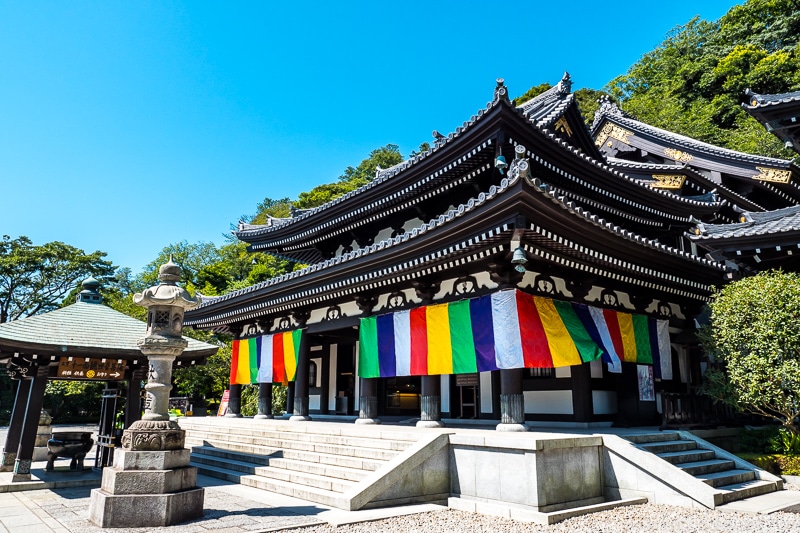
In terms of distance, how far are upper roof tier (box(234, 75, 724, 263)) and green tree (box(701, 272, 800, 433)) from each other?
4327 mm

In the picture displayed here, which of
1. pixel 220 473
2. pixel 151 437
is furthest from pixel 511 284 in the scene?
pixel 220 473

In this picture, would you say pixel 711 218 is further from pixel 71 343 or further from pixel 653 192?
pixel 71 343

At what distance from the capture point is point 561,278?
11406 millimetres

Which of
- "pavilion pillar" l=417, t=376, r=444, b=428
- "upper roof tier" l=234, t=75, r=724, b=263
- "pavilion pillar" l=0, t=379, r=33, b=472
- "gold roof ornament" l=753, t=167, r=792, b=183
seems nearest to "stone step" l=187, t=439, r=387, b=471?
"pavilion pillar" l=417, t=376, r=444, b=428

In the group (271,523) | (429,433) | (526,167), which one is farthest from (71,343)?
(526,167)

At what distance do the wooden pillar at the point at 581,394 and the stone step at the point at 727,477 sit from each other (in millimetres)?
2755

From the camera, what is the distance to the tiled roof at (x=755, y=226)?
1078cm

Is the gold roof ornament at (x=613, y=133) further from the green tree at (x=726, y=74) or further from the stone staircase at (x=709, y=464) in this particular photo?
the stone staircase at (x=709, y=464)

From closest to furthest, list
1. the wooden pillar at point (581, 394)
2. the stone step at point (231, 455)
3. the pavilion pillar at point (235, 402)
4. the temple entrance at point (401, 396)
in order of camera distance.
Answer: the stone step at point (231, 455), the wooden pillar at point (581, 394), the temple entrance at point (401, 396), the pavilion pillar at point (235, 402)

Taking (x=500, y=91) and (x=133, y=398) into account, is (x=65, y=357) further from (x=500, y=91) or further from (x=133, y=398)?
(x=500, y=91)

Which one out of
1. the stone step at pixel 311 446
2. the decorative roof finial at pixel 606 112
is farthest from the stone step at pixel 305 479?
the decorative roof finial at pixel 606 112

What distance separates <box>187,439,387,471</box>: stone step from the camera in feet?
29.7

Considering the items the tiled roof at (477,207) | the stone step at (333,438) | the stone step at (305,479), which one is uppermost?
the tiled roof at (477,207)

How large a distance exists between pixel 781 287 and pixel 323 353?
45.6ft
